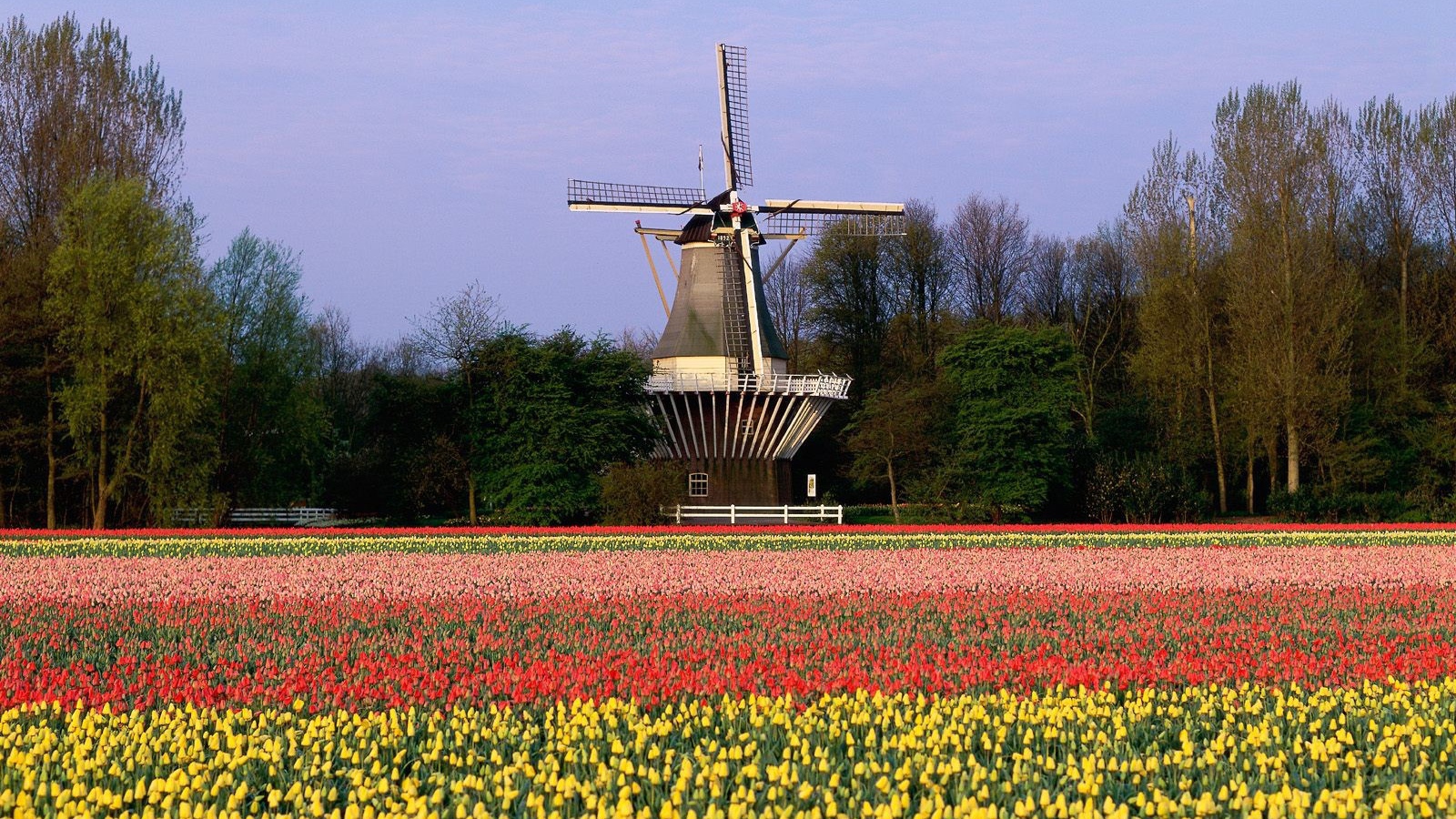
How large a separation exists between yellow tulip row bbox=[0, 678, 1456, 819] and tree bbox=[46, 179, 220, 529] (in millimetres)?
26983

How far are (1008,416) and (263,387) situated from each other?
20.6m

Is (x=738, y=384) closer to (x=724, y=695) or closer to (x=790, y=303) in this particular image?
(x=790, y=303)

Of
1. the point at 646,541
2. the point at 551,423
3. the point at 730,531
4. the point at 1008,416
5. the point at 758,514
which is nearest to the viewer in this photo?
the point at 646,541

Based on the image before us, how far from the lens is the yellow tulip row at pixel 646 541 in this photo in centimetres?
2447

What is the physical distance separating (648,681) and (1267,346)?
125 feet

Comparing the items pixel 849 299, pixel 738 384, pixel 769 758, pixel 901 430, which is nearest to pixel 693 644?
pixel 769 758

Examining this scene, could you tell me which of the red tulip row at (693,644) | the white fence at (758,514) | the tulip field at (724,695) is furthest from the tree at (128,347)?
the red tulip row at (693,644)

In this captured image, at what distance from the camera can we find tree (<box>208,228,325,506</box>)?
1556 inches

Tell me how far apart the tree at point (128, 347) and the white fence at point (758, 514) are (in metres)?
12.2

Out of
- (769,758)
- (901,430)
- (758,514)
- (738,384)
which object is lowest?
(769,758)

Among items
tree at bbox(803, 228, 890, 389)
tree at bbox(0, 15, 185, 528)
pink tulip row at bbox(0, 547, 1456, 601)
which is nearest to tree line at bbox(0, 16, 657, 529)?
tree at bbox(0, 15, 185, 528)

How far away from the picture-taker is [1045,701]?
8.81 metres

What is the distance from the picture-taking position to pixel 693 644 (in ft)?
38.0

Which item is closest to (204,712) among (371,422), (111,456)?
(111,456)
